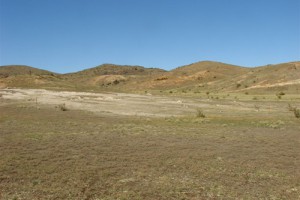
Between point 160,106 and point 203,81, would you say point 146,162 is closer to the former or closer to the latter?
point 160,106

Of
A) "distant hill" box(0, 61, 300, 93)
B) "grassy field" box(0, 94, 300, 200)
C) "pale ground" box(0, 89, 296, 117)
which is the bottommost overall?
"grassy field" box(0, 94, 300, 200)

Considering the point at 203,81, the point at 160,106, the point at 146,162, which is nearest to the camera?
the point at 146,162

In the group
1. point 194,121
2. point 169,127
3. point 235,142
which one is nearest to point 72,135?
point 169,127

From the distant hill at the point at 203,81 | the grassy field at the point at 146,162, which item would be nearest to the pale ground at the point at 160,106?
the grassy field at the point at 146,162

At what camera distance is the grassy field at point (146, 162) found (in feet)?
37.9

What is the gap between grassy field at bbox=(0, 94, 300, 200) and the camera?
37.9ft

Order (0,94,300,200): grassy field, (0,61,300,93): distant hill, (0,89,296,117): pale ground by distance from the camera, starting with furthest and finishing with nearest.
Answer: (0,61,300,93): distant hill < (0,89,296,117): pale ground < (0,94,300,200): grassy field

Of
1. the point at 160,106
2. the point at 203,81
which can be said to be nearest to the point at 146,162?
the point at 160,106

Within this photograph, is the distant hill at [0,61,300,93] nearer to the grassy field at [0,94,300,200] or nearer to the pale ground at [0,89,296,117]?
the pale ground at [0,89,296,117]

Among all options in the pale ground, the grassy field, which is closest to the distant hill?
the pale ground

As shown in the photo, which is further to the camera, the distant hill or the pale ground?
the distant hill

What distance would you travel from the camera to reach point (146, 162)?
49.6 ft

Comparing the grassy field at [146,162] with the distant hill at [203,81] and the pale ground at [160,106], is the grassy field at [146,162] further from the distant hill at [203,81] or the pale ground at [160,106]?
the distant hill at [203,81]

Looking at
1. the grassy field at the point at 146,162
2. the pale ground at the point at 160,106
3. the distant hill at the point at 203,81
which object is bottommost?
the grassy field at the point at 146,162
